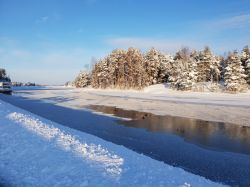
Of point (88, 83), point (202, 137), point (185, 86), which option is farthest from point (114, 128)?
point (88, 83)

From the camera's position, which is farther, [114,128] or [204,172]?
[114,128]

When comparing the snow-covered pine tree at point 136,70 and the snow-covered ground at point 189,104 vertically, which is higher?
the snow-covered pine tree at point 136,70

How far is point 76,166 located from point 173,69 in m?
60.2

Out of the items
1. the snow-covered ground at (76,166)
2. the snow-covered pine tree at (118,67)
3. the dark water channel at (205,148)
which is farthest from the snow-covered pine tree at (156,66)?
the snow-covered ground at (76,166)

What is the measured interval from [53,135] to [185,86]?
157 ft

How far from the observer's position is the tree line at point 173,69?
52.6 metres

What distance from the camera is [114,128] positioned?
1709 centimetres

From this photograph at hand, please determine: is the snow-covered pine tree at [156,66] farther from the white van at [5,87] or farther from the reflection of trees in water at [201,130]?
the reflection of trees in water at [201,130]

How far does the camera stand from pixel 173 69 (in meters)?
66.4

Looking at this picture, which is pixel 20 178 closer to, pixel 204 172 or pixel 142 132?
pixel 204 172

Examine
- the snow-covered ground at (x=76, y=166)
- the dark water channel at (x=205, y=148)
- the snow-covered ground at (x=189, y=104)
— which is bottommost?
the dark water channel at (x=205, y=148)

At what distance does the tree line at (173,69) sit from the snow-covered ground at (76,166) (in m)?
44.3

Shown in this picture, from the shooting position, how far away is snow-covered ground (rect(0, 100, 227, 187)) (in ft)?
23.4

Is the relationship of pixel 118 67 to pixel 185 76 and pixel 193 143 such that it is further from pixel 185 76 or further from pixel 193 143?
pixel 193 143
